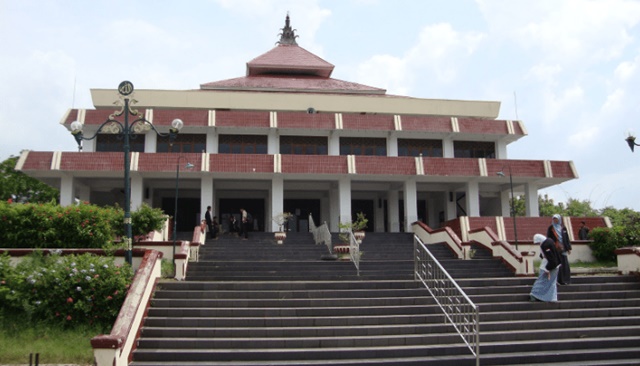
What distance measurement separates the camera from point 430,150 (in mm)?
30938

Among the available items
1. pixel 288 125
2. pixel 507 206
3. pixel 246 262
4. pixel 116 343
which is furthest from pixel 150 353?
pixel 507 206

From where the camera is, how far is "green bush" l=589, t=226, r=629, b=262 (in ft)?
61.5

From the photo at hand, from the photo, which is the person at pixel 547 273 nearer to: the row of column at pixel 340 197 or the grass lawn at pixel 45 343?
the grass lawn at pixel 45 343

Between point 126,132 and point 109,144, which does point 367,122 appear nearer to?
point 109,144

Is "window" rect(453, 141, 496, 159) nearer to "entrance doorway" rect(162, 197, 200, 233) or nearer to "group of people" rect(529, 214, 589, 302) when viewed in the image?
"entrance doorway" rect(162, 197, 200, 233)

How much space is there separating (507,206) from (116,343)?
2690 cm

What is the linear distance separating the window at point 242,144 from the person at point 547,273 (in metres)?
19.3

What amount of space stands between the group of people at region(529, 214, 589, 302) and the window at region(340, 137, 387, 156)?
58.4 ft

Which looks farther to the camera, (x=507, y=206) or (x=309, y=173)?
(x=507, y=206)

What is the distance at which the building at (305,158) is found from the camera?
2645 centimetres

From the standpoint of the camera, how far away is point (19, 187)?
3706 centimetres

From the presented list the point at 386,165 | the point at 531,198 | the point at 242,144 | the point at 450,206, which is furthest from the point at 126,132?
the point at 531,198

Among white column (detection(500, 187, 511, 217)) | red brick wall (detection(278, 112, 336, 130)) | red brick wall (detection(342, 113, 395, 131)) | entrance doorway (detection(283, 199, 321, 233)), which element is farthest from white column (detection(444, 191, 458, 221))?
red brick wall (detection(278, 112, 336, 130))

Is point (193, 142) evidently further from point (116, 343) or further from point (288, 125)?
point (116, 343)
